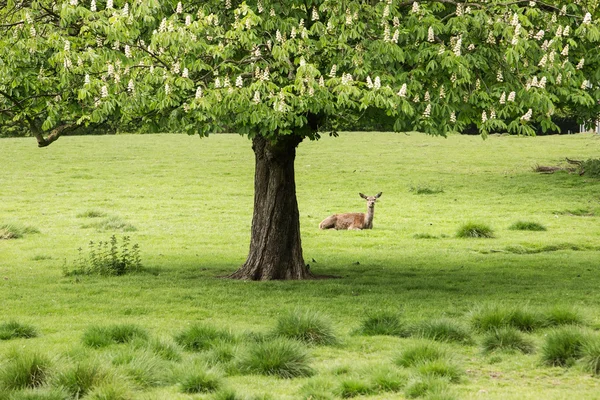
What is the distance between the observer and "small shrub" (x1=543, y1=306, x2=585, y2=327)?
13.2 meters

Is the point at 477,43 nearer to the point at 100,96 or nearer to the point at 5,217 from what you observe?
the point at 100,96

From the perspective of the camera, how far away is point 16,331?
1299 cm

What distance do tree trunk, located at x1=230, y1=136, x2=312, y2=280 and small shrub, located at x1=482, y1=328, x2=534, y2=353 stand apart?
8210 millimetres

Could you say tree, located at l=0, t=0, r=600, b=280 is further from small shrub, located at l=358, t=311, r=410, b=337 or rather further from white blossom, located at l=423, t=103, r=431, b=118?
small shrub, located at l=358, t=311, r=410, b=337

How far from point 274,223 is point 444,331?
25.1 ft

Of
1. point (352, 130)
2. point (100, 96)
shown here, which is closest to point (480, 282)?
point (100, 96)

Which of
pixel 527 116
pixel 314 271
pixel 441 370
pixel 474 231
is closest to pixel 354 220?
pixel 474 231

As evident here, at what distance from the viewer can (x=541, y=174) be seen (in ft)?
143

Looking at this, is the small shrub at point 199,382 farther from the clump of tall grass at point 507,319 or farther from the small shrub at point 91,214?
the small shrub at point 91,214

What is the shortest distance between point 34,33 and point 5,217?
1957 cm

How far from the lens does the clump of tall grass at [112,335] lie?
1198 cm

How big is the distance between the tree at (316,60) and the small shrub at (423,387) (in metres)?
5.57

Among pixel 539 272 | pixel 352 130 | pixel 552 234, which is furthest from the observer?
pixel 352 130

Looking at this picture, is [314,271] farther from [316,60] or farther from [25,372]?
[25,372]
